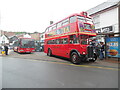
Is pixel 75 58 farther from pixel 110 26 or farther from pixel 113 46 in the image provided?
pixel 110 26

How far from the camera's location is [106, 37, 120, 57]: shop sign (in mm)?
7643

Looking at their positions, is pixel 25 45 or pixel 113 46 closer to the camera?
pixel 113 46

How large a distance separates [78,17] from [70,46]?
2.57 metres

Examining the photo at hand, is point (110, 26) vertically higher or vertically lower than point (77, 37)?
higher

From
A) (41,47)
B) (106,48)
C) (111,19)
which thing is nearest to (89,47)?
(106,48)

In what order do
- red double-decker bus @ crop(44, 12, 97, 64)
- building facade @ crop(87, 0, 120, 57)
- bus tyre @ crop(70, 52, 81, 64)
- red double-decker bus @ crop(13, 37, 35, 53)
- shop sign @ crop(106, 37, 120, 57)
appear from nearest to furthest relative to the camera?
red double-decker bus @ crop(44, 12, 97, 64) → bus tyre @ crop(70, 52, 81, 64) → shop sign @ crop(106, 37, 120, 57) → building facade @ crop(87, 0, 120, 57) → red double-decker bus @ crop(13, 37, 35, 53)

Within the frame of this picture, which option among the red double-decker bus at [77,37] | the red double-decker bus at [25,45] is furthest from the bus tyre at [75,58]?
the red double-decker bus at [25,45]

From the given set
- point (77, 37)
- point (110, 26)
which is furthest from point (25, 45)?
point (110, 26)

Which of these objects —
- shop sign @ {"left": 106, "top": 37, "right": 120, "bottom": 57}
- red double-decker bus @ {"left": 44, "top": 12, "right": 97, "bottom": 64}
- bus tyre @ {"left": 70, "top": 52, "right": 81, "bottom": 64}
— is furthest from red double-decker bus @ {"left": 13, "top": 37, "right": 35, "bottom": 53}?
shop sign @ {"left": 106, "top": 37, "right": 120, "bottom": 57}

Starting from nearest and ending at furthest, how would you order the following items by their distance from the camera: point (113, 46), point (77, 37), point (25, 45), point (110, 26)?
point (77, 37), point (113, 46), point (110, 26), point (25, 45)

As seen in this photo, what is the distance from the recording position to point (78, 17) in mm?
6602

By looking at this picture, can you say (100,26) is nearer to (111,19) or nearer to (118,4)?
(111,19)

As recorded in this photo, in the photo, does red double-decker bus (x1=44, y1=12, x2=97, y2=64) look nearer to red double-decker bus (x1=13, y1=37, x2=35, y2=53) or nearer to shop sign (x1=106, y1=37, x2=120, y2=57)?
shop sign (x1=106, y1=37, x2=120, y2=57)

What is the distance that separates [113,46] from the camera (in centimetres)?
796
